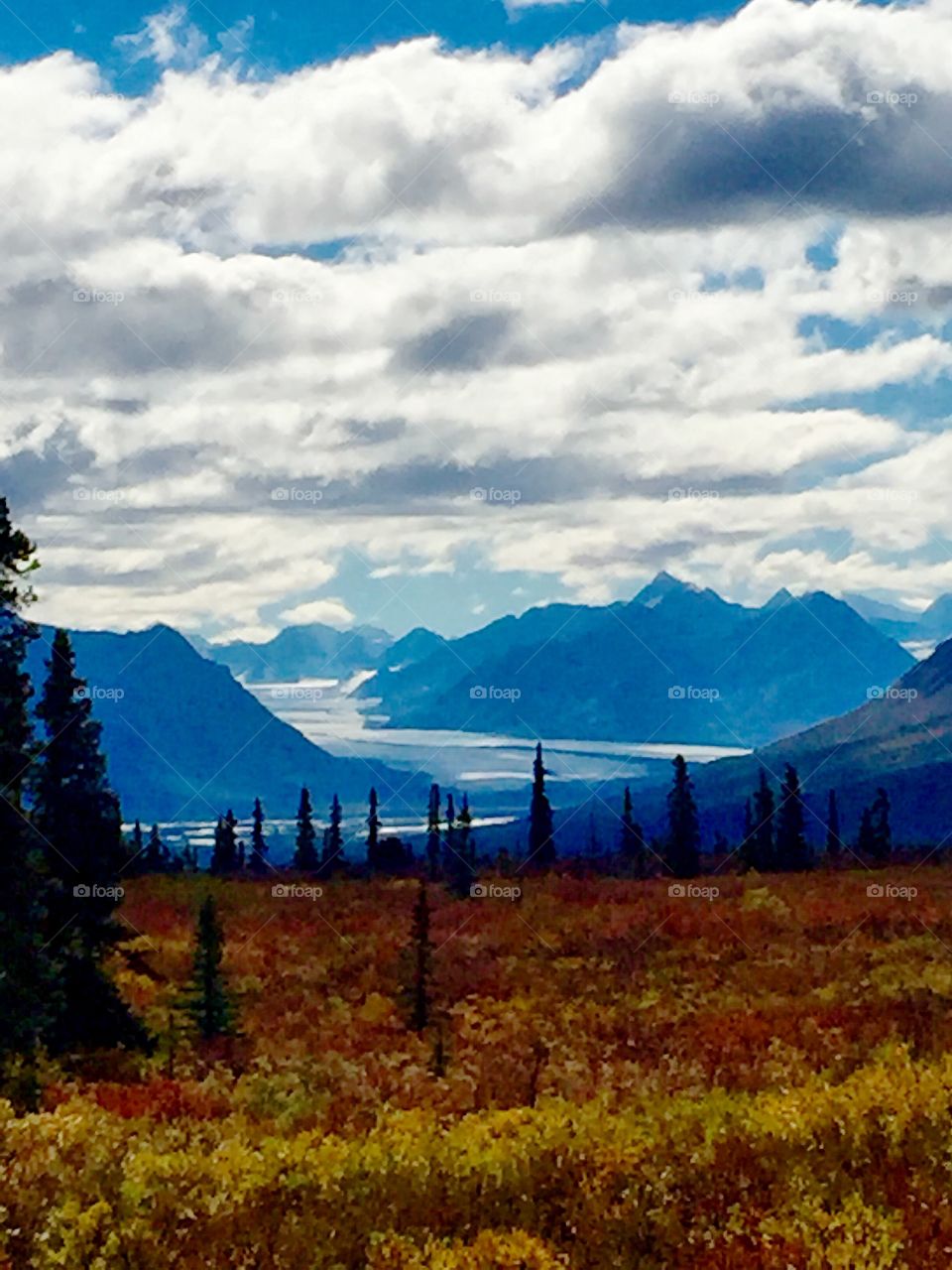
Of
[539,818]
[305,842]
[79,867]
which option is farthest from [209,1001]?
[305,842]

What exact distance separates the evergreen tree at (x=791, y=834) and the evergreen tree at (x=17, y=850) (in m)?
56.2

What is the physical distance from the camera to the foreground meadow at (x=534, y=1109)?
9312 mm

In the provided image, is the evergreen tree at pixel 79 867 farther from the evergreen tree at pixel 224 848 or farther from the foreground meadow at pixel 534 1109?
the evergreen tree at pixel 224 848

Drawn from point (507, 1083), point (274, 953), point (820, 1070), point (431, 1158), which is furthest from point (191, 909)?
point (431, 1158)

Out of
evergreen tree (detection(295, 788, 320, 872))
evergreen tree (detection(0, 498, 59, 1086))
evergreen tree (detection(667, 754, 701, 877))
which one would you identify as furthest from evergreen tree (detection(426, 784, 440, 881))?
evergreen tree (detection(0, 498, 59, 1086))

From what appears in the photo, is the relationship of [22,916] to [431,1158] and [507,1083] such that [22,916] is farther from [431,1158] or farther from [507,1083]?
[431,1158]

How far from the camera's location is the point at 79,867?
24016mm

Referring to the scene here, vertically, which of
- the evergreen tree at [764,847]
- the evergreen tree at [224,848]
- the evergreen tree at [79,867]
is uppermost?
the evergreen tree at [79,867]

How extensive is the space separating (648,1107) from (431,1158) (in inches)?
136

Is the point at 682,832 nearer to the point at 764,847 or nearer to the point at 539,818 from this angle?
the point at 764,847

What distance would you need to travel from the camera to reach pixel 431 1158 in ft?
35.7

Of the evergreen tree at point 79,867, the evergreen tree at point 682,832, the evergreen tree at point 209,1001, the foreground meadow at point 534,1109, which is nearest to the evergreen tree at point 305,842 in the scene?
the evergreen tree at point 682,832

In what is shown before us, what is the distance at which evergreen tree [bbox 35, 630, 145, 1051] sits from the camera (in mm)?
23578

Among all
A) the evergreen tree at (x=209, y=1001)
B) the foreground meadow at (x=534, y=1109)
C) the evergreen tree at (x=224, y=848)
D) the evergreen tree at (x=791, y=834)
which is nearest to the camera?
the foreground meadow at (x=534, y=1109)
